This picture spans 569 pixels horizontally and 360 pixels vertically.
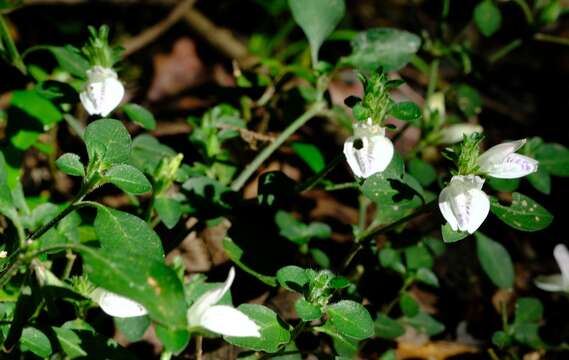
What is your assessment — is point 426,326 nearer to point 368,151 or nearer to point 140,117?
point 368,151

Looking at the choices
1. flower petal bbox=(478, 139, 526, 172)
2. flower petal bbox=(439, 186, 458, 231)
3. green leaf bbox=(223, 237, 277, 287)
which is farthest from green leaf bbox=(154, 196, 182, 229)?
flower petal bbox=(478, 139, 526, 172)

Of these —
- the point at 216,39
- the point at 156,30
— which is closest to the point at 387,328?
the point at 156,30

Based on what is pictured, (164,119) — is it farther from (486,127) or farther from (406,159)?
(486,127)

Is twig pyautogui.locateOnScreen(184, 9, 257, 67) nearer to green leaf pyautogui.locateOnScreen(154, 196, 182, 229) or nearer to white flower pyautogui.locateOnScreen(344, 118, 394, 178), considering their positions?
green leaf pyautogui.locateOnScreen(154, 196, 182, 229)

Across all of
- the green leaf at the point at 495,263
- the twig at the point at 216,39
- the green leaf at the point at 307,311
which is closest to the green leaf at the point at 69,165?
the green leaf at the point at 307,311

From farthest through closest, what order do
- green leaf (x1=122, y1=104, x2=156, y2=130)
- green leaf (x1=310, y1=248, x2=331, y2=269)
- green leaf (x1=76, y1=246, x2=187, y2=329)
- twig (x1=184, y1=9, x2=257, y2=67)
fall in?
twig (x1=184, y1=9, x2=257, y2=67) < green leaf (x1=310, y1=248, x2=331, y2=269) < green leaf (x1=122, y1=104, x2=156, y2=130) < green leaf (x1=76, y1=246, x2=187, y2=329)

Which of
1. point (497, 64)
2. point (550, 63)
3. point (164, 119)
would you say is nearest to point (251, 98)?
point (164, 119)
